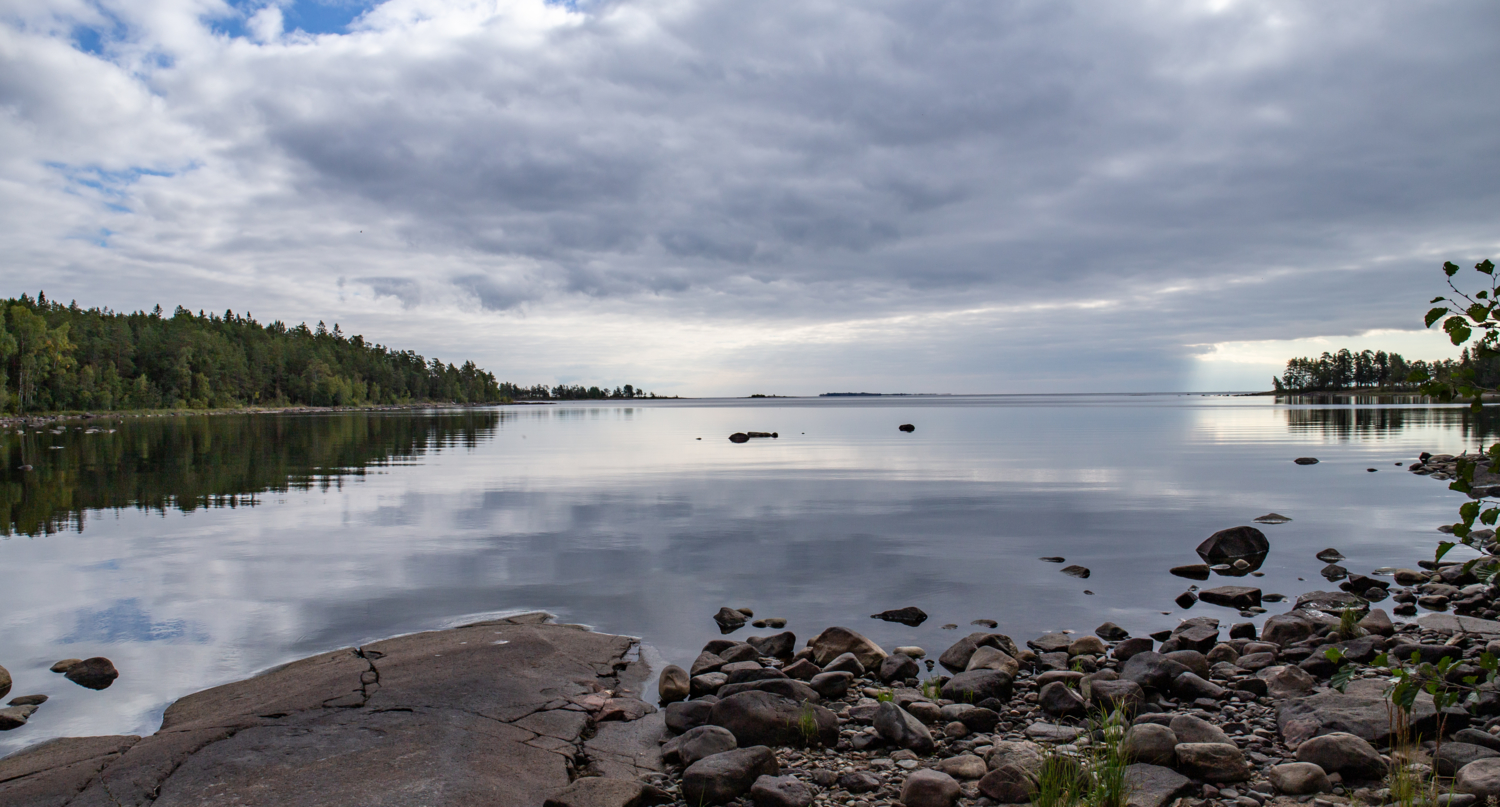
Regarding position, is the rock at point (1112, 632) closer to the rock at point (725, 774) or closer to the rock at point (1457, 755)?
the rock at point (1457, 755)

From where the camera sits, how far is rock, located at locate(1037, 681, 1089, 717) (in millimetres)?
9336

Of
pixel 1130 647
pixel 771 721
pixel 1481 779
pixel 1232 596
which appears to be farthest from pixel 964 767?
pixel 1232 596

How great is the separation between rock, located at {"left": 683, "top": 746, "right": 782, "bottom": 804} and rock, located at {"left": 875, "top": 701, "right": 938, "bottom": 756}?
145 centimetres

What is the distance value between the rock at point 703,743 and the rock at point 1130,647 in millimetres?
6351

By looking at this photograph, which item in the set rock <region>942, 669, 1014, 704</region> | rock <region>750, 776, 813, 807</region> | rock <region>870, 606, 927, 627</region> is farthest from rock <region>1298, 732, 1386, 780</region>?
rock <region>870, 606, 927, 627</region>

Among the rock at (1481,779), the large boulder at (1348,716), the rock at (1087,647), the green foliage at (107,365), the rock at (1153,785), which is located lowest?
the rock at (1087,647)

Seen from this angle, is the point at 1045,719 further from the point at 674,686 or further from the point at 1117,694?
the point at 674,686

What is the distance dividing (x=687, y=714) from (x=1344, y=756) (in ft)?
20.9

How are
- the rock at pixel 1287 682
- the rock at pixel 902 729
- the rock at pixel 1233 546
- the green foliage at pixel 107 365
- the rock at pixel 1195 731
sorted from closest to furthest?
1. the rock at pixel 1195 731
2. the rock at pixel 902 729
3. the rock at pixel 1287 682
4. the rock at pixel 1233 546
5. the green foliage at pixel 107 365

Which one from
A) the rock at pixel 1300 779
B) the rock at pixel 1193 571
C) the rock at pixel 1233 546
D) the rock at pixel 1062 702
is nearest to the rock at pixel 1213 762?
the rock at pixel 1300 779

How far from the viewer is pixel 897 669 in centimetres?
1089

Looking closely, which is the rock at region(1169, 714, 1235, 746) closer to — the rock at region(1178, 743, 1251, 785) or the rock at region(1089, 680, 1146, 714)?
the rock at region(1178, 743, 1251, 785)

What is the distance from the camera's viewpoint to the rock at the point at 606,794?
276 inches

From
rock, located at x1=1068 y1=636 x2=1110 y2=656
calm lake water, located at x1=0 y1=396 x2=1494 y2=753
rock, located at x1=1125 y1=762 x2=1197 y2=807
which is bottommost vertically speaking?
calm lake water, located at x1=0 y1=396 x2=1494 y2=753
